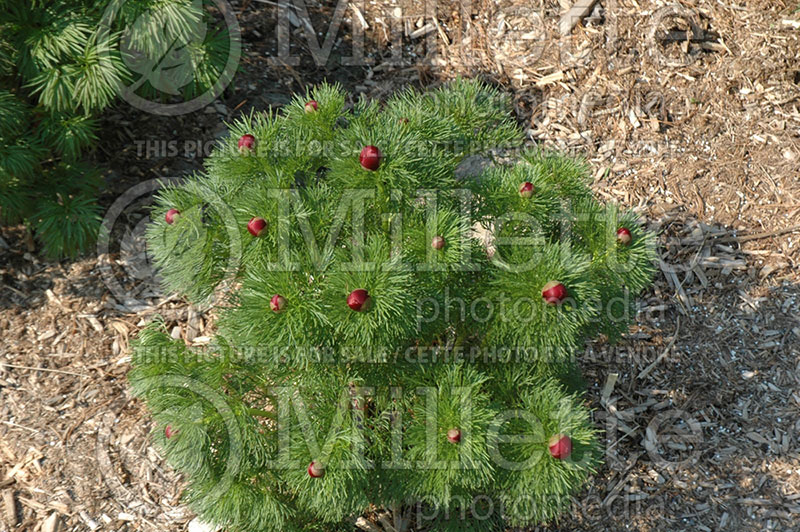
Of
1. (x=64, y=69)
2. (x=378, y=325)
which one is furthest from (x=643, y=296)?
(x=64, y=69)

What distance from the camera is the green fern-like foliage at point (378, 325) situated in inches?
70.7

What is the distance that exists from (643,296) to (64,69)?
8.44 ft

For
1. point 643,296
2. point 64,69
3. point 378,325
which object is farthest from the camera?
point 643,296

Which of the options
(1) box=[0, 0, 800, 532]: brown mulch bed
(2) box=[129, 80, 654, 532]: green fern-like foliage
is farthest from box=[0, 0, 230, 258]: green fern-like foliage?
(2) box=[129, 80, 654, 532]: green fern-like foliage

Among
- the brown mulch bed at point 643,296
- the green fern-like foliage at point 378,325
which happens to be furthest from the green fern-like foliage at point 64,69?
the green fern-like foliage at point 378,325

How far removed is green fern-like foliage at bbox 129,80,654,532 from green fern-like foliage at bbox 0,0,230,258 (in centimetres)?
93

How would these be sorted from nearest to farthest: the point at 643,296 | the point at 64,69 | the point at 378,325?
the point at 378,325, the point at 64,69, the point at 643,296

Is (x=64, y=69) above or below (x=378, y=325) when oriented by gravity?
above

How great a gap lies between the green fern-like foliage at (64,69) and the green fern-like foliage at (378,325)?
928mm

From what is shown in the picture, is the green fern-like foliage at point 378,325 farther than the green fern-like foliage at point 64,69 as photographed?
No

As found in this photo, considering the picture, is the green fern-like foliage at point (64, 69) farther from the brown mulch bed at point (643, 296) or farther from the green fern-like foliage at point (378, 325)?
the green fern-like foliage at point (378, 325)

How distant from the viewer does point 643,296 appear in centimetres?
320

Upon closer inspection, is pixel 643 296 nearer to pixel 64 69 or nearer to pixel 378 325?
pixel 378 325

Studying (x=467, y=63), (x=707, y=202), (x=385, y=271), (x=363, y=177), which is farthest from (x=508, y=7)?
(x=385, y=271)
